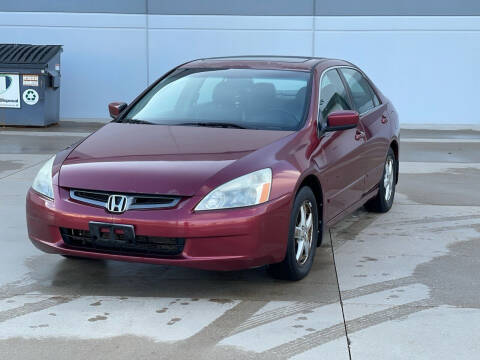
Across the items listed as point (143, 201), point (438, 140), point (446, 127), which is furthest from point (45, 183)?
point (446, 127)

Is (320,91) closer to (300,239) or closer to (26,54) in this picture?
(300,239)

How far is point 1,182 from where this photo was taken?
28.9ft

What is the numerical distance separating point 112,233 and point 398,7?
457 inches

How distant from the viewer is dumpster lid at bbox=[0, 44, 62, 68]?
13.7m

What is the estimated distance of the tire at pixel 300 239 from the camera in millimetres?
4912

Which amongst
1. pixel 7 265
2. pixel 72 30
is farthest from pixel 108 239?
pixel 72 30

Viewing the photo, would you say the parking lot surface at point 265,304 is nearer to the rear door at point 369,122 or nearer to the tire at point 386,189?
the tire at point 386,189

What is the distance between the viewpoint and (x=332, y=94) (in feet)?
20.0

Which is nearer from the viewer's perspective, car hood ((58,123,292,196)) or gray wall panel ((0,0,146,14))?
car hood ((58,123,292,196))

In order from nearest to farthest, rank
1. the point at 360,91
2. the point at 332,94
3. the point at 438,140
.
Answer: the point at 332,94, the point at 360,91, the point at 438,140

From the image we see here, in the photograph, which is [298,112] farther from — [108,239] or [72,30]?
[72,30]

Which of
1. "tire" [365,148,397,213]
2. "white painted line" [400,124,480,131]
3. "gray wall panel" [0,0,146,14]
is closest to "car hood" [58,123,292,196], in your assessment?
"tire" [365,148,397,213]

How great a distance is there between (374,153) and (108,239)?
293cm

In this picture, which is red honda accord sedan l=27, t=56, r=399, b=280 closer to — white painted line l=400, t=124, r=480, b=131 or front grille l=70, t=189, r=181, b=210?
front grille l=70, t=189, r=181, b=210
